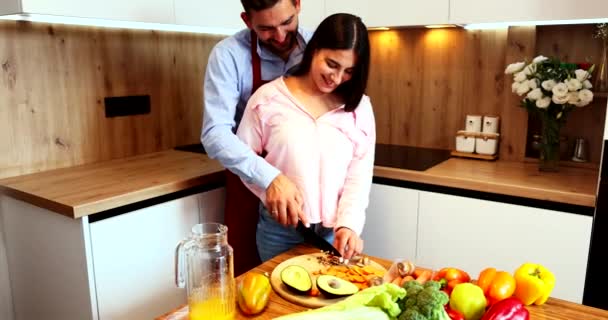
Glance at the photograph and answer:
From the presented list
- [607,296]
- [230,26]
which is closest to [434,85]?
[230,26]

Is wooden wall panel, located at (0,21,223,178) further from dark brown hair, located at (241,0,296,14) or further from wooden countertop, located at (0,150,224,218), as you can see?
dark brown hair, located at (241,0,296,14)

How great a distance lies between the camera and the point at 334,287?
0.96 m

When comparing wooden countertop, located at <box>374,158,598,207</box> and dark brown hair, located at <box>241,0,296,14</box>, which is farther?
wooden countertop, located at <box>374,158,598,207</box>

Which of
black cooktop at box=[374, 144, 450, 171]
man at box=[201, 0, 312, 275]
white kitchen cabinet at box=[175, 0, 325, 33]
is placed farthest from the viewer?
black cooktop at box=[374, 144, 450, 171]

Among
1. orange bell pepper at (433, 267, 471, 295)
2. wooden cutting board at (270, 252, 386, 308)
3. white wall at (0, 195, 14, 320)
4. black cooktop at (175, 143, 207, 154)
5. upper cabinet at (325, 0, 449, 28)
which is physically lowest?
white wall at (0, 195, 14, 320)

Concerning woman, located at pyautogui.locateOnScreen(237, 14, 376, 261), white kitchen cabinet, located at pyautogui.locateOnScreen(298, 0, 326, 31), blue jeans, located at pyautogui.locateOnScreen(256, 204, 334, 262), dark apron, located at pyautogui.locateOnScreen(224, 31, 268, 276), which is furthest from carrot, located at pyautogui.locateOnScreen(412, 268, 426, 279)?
white kitchen cabinet, located at pyautogui.locateOnScreen(298, 0, 326, 31)

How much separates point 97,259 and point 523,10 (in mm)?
1596

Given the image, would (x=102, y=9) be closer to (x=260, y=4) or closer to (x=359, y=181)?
(x=260, y=4)

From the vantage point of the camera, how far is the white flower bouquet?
175 centimetres

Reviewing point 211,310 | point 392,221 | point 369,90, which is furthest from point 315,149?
point 369,90

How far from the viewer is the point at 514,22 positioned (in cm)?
175

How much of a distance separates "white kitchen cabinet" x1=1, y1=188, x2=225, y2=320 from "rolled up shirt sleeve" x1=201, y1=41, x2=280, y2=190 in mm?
412

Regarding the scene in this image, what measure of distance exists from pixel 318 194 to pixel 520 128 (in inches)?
45.7

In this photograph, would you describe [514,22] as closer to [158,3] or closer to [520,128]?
[520,128]
